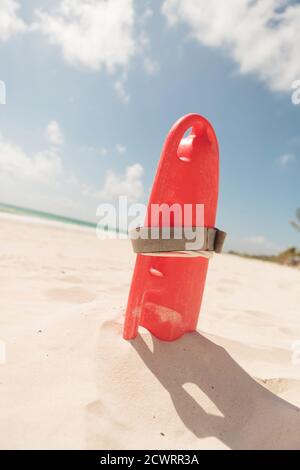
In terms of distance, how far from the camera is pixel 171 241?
1240 mm

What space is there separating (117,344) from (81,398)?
288mm

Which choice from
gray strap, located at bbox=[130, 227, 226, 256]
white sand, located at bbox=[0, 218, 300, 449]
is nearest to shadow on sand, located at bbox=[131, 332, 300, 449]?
white sand, located at bbox=[0, 218, 300, 449]

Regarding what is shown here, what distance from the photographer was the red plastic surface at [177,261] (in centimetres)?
135

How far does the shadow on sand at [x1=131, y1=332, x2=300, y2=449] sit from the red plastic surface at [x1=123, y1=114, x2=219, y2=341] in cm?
10

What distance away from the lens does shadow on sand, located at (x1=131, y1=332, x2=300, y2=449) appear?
1.08m

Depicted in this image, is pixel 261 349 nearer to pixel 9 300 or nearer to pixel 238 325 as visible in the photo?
pixel 238 325

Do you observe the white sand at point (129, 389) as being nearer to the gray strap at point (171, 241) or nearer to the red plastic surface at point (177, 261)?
the red plastic surface at point (177, 261)

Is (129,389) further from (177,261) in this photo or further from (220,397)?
(177,261)

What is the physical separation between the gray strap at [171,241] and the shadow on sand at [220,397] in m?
0.43

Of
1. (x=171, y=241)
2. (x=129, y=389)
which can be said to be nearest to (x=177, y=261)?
(x=171, y=241)

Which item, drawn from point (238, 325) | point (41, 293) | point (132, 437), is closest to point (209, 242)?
point (132, 437)

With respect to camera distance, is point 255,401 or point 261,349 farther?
point 261,349

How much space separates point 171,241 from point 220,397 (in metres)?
0.66
